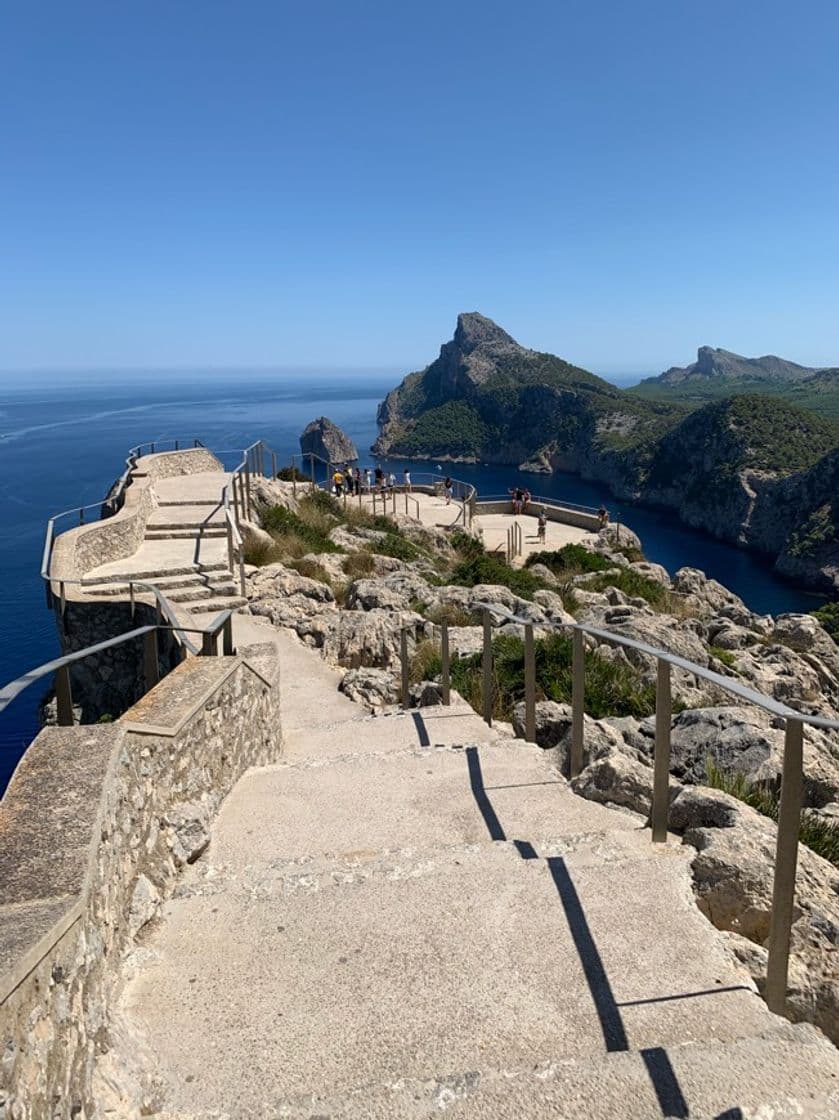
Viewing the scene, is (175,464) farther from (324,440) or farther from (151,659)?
(324,440)

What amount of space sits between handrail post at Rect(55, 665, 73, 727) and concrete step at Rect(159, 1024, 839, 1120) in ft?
7.49

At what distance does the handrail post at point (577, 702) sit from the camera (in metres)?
4.98

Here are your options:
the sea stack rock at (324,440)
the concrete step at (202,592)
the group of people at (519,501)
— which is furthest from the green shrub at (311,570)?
the sea stack rock at (324,440)

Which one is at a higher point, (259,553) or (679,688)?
(259,553)

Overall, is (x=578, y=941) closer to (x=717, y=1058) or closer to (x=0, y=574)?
(x=717, y=1058)

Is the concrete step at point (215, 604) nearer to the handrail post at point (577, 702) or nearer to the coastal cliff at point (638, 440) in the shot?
the handrail post at point (577, 702)

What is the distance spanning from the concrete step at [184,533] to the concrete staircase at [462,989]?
12.4 m

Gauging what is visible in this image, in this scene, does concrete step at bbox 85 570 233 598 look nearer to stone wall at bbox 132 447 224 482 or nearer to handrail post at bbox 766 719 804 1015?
stone wall at bbox 132 447 224 482

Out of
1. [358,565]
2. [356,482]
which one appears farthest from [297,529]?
[356,482]

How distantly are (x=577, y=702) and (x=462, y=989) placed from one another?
2.48m

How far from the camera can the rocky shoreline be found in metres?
3.45

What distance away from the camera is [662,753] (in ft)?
13.0

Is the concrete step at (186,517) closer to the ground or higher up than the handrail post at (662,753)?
closer to the ground

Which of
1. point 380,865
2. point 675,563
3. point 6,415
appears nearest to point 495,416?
point 675,563
